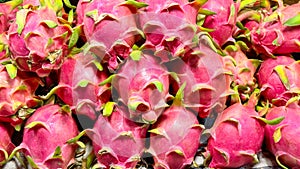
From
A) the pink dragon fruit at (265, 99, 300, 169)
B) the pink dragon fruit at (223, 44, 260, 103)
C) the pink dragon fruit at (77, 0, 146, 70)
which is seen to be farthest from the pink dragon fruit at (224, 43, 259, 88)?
the pink dragon fruit at (77, 0, 146, 70)

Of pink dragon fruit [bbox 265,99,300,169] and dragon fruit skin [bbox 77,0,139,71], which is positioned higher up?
dragon fruit skin [bbox 77,0,139,71]

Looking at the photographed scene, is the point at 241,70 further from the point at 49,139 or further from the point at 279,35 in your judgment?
the point at 49,139

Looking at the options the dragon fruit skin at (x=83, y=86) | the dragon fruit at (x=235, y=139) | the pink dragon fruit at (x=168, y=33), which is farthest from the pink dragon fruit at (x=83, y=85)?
the dragon fruit at (x=235, y=139)

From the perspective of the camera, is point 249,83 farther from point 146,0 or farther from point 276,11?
point 146,0

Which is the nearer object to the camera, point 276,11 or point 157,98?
point 157,98

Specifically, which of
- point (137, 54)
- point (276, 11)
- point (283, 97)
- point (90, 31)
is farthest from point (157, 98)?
point (276, 11)

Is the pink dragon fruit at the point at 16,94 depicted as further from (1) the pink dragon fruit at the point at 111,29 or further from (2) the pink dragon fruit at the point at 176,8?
(2) the pink dragon fruit at the point at 176,8

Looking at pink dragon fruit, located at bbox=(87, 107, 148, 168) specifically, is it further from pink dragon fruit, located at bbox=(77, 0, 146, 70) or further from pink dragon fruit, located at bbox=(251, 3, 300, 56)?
pink dragon fruit, located at bbox=(251, 3, 300, 56)
